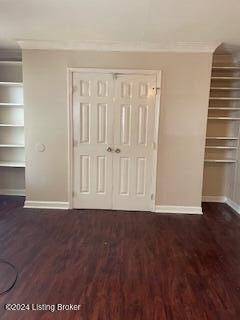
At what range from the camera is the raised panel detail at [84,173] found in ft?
13.3

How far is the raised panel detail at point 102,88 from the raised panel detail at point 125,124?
34 cm

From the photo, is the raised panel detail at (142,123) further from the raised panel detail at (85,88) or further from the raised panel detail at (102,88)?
the raised panel detail at (85,88)

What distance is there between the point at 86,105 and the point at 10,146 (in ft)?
5.19

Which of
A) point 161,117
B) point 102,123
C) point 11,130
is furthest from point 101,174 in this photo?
point 11,130

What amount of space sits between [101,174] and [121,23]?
2171mm

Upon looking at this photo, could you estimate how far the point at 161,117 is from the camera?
12.7 ft

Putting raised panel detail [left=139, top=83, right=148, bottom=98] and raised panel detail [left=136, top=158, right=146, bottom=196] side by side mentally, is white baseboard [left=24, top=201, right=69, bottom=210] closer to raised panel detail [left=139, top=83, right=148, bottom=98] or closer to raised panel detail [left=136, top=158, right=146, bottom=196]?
raised panel detail [left=136, top=158, right=146, bottom=196]

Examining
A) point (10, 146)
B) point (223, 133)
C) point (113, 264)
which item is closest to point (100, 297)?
point (113, 264)

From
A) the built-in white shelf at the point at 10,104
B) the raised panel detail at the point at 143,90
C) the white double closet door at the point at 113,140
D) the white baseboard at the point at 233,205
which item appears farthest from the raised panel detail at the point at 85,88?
the white baseboard at the point at 233,205

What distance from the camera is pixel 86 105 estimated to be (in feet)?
12.8

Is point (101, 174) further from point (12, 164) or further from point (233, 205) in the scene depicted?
point (233, 205)

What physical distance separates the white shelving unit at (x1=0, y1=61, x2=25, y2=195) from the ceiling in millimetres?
611

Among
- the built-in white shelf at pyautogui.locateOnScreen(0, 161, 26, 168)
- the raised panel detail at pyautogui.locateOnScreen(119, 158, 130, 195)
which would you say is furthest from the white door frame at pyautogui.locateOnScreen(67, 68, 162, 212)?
the built-in white shelf at pyautogui.locateOnScreen(0, 161, 26, 168)

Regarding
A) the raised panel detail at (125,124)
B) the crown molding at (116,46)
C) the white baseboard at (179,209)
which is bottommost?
the white baseboard at (179,209)
